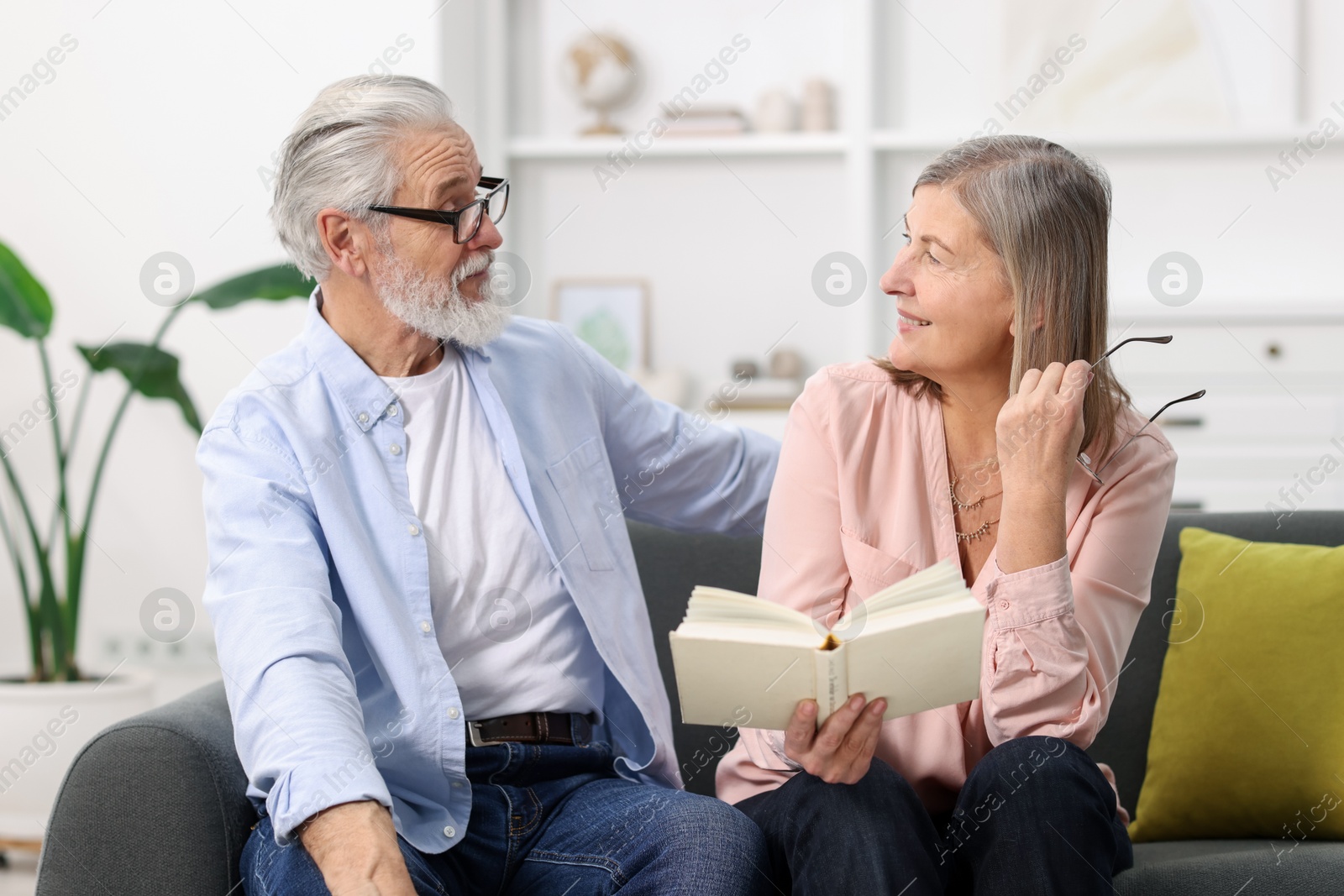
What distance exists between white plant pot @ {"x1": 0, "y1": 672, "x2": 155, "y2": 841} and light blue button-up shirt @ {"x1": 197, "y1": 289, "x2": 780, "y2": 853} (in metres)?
1.28

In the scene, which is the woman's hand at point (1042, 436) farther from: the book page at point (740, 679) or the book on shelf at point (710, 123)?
the book on shelf at point (710, 123)

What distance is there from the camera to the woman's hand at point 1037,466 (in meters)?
1.26

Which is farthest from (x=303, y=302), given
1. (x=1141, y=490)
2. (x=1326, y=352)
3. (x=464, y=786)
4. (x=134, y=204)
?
(x=1326, y=352)

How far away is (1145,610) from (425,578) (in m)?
1.03

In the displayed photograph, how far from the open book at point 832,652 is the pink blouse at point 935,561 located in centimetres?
20

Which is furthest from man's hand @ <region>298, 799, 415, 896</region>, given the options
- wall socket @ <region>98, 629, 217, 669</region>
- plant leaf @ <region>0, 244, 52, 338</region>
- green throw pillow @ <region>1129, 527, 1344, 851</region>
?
wall socket @ <region>98, 629, 217, 669</region>

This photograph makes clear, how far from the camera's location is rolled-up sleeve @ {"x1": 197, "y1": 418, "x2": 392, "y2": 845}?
115cm

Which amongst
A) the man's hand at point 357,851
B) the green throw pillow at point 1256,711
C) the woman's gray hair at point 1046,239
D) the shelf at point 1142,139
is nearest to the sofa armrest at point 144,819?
the man's hand at point 357,851

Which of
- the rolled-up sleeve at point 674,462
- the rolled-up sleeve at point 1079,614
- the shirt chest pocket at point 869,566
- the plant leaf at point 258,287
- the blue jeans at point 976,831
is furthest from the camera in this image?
the plant leaf at point 258,287

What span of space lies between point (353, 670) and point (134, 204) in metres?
2.21

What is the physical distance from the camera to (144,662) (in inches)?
126

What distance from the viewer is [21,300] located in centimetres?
248

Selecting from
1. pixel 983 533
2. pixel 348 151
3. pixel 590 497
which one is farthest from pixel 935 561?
pixel 348 151

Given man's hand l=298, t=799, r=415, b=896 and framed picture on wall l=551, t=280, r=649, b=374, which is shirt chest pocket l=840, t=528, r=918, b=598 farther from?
framed picture on wall l=551, t=280, r=649, b=374
